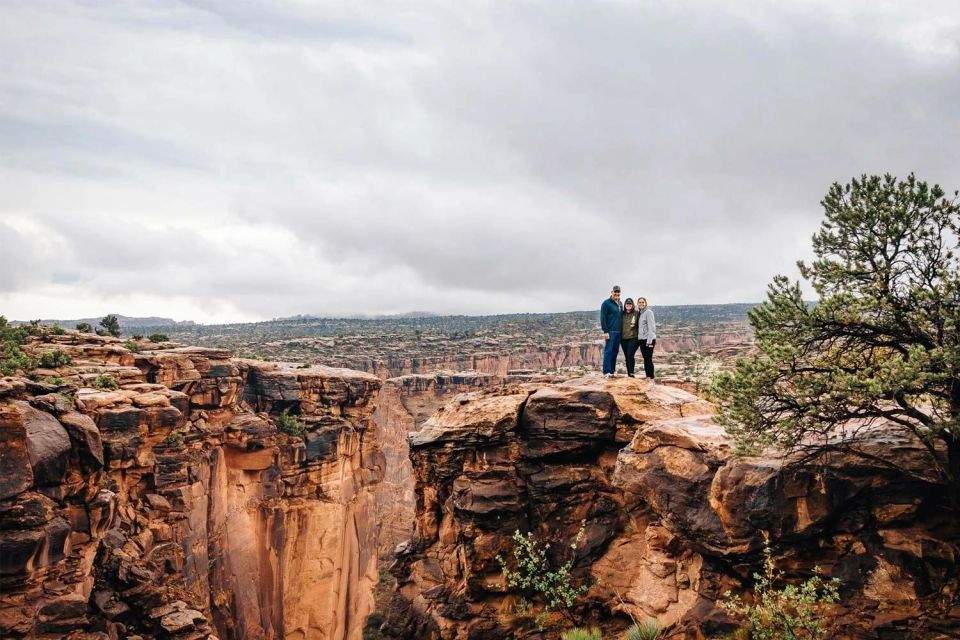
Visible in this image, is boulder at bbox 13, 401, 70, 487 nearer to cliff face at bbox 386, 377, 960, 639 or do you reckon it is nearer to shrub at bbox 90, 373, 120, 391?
shrub at bbox 90, 373, 120, 391

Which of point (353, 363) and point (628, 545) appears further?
point (353, 363)

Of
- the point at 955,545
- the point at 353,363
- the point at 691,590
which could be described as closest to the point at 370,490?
the point at 353,363

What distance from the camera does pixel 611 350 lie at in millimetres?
17016

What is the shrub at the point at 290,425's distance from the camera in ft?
118

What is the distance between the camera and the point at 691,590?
1307 centimetres

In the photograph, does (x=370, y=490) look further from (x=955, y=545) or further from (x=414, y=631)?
(x=955, y=545)

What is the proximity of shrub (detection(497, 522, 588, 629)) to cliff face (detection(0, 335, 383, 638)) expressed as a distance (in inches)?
425

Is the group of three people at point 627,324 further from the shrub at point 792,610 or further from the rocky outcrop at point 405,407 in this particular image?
the rocky outcrop at point 405,407

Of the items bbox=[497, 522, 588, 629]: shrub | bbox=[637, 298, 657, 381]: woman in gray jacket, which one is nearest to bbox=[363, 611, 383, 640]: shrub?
bbox=[497, 522, 588, 629]: shrub

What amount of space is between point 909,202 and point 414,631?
15.7 meters

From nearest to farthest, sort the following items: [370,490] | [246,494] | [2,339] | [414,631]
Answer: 1. [414,631]
2. [2,339]
3. [246,494]
4. [370,490]

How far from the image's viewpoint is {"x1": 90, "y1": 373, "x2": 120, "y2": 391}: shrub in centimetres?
2152

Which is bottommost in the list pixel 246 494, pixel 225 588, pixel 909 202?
pixel 225 588

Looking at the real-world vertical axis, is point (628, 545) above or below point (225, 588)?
above
